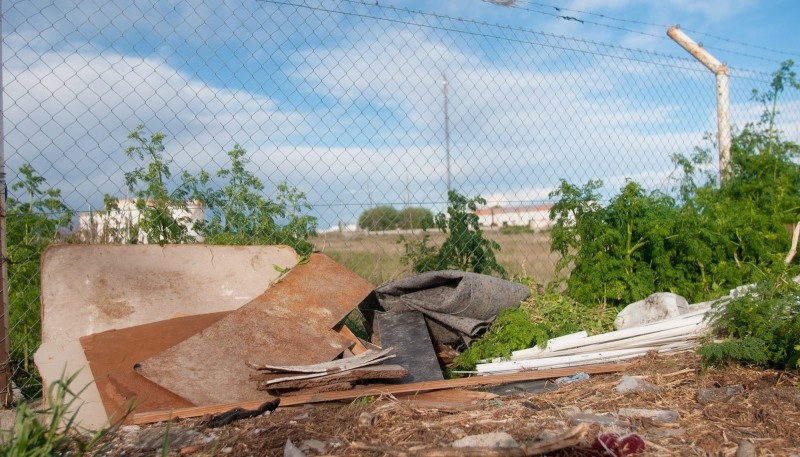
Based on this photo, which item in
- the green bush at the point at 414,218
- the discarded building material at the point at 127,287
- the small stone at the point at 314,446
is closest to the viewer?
the small stone at the point at 314,446

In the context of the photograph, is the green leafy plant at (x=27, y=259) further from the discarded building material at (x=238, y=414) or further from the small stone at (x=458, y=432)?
the small stone at (x=458, y=432)

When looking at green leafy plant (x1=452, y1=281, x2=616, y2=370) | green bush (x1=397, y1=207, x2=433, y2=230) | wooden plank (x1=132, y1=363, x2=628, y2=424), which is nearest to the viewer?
wooden plank (x1=132, y1=363, x2=628, y2=424)

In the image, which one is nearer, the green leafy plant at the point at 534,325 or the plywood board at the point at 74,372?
the plywood board at the point at 74,372

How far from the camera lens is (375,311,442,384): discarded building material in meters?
4.26

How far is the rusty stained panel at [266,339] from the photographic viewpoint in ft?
12.1

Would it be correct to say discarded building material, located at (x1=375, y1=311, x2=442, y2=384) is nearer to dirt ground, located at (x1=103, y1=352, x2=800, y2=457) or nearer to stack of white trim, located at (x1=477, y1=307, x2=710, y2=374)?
stack of white trim, located at (x1=477, y1=307, x2=710, y2=374)

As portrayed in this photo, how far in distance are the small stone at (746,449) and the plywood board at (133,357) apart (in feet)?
8.72

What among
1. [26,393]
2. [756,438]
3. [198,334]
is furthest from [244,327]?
[756,438]

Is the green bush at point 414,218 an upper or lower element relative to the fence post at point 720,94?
lower

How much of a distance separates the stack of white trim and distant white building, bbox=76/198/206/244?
2.44 meters

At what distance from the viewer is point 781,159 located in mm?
7469

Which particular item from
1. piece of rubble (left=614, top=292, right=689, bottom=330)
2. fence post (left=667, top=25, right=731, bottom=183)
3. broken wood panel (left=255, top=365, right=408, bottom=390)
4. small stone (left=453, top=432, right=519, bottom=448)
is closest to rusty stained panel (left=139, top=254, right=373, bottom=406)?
broken wood panel (left=255, top=365, right=408, bottom=390)

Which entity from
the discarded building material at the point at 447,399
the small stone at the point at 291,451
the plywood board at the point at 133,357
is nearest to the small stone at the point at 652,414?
the discarded building material at the point at 447,399

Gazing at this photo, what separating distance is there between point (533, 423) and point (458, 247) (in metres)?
2.50
